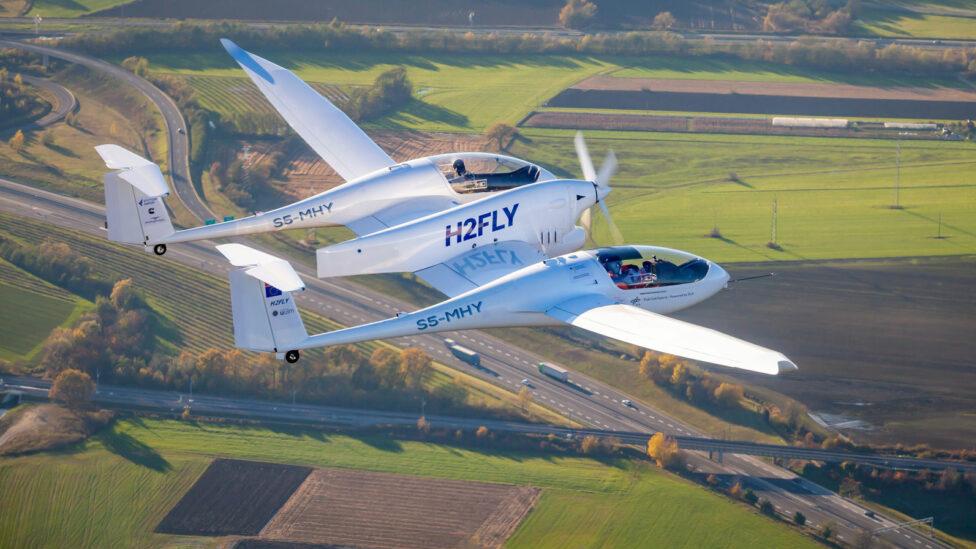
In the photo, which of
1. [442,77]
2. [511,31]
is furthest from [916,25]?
[442,77]

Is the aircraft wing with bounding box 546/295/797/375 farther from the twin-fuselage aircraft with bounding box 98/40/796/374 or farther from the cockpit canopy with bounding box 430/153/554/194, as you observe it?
the cockpit canopy with bounding box 430/153/554/194

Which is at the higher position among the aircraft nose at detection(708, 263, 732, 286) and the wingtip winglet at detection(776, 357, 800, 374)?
the wingtip winglet at detection(776, 357, 800, 374)

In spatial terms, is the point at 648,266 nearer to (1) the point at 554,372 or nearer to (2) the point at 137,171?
(2) the point at 137,171

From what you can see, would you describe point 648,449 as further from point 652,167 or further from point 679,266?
point 652,167

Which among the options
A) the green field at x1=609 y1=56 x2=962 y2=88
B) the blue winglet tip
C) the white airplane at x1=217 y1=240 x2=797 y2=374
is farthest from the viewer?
the green field at x1=609 y1=56 x2=962 y2=88


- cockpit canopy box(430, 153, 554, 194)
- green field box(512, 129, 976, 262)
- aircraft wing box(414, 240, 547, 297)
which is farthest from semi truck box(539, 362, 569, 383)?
aircraft wing box(414, 240, 547, 297)

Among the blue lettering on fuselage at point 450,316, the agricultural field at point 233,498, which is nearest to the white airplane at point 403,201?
the blue lettering on fuselage at point 450,316

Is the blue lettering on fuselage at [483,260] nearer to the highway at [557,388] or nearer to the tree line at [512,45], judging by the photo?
the highway at [557,388]
